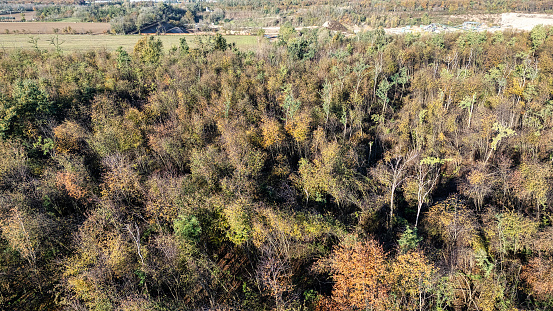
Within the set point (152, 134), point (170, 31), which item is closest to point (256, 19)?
point (170, 31)

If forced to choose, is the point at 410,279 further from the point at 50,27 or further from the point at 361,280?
the point at 50,27

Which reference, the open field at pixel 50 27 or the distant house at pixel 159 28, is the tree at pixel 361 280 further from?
the open field at pixel 50 27

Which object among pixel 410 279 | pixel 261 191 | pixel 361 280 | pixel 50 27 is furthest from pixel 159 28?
pixel 410 279

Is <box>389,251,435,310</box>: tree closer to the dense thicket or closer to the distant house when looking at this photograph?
the dense thicket

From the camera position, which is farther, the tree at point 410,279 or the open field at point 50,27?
the open field at point 50,27

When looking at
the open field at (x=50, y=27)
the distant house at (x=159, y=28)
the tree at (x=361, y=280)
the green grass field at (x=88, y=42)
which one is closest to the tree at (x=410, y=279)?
the tree at (x=361, y=280)

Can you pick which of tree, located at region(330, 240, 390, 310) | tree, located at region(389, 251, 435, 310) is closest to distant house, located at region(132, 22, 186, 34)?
tree, located at region(330, 240, 390, 310)
